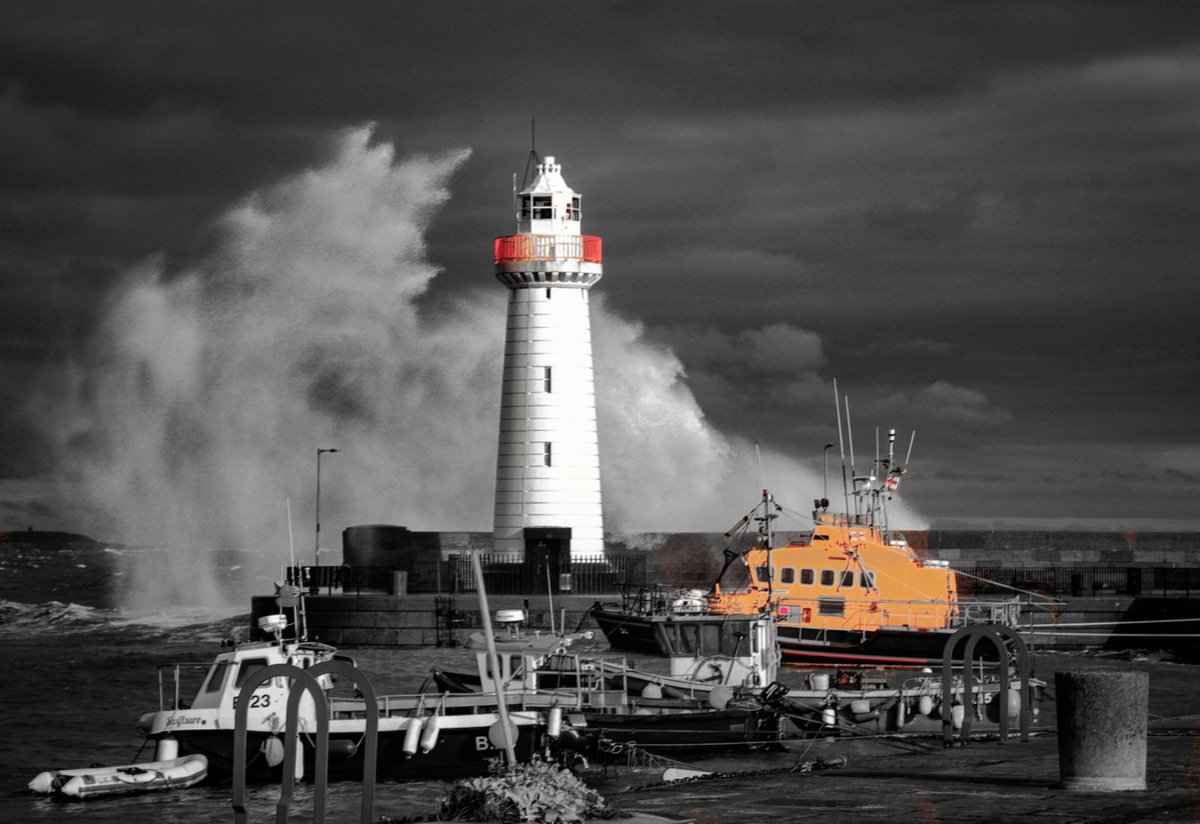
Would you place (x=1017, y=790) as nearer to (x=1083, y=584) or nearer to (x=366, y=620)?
(x=366, y=620)

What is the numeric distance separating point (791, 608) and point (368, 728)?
28945mm

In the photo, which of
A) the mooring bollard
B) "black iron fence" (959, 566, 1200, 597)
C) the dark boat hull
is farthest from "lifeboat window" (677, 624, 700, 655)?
the mooring bollard

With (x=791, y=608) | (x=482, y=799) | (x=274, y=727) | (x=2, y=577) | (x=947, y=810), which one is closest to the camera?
(x=482, y=799)

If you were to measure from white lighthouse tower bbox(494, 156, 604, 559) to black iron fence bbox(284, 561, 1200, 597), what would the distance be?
81 centimetres

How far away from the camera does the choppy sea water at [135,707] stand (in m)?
22.2

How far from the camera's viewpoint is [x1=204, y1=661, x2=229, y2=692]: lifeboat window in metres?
25.2

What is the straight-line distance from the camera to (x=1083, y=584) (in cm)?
6062

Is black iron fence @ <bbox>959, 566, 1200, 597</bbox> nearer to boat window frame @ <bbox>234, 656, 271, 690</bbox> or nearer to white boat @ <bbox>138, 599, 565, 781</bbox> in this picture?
white boat @ <bbox>138, 599, 565, 781</bbox>

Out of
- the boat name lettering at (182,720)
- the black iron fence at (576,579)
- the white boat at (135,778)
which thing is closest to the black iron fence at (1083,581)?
the black iron fence at (576,579)

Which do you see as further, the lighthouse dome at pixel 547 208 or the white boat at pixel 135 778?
the lighthouse dome at pixel 547 208

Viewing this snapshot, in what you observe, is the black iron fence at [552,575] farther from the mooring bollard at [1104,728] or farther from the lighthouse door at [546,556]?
the mooring bollard at [1104,728]

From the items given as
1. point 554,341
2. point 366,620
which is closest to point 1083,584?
point 554,341

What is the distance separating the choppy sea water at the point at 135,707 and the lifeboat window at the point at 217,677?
58.7 inches

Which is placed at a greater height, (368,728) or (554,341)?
(554,341)
